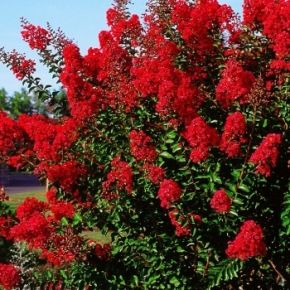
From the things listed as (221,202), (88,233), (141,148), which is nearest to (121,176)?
(141,148)

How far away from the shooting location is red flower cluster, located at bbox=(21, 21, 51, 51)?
19.7 feet

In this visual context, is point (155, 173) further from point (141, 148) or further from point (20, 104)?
point (20, 104)

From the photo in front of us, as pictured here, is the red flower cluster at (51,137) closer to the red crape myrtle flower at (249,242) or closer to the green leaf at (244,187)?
the green leaf at (244,187)

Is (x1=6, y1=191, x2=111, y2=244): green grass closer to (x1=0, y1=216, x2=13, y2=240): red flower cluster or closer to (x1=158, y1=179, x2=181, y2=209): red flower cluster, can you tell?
(x1=0, y1=216, x2=13, y2=240): red flower cluster

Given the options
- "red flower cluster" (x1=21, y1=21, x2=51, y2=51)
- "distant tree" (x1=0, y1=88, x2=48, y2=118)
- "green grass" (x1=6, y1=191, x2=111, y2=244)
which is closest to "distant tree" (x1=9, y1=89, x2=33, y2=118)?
"distant tree" (x1=0, y1=88, x2=48, y2=118)

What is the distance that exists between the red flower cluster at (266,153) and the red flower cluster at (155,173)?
23.8 inches

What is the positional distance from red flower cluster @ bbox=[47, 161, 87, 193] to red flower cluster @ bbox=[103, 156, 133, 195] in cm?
41

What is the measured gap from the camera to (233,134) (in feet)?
15.0

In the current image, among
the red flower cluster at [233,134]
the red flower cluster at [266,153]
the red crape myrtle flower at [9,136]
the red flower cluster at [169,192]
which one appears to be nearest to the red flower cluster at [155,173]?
the red flower cluster at [169,192]

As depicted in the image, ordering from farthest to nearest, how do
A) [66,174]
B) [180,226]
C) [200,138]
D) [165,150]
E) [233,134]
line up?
[66,174], [165,150], [180,226], [233,134], [200,138]

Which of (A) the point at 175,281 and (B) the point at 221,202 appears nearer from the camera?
(B) the point at 221,202

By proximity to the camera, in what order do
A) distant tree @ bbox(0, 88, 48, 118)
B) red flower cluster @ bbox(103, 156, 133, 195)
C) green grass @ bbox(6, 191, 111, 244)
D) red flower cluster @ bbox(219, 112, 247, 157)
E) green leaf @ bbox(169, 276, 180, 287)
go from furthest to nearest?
1. distant tree @ bbox(0, 88, 48, 118)
2. green grass @ bbox(6, 191, 111, 244)
3. green leaf @ bbox(169, 276, 180, 287)
4. red flower cluster @ bbox(103, 156, 133, 195)
5. red flower cluster @ bbox(219, 112, 247, 157)

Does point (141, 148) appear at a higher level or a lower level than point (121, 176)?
higher

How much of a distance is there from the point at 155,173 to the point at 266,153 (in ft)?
2.45
